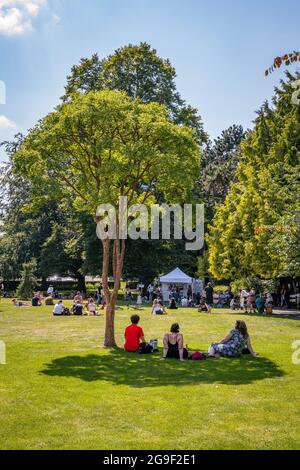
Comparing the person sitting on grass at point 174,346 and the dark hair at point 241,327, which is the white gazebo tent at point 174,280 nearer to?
the dark hair at point 241,327

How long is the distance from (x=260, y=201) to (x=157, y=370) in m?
24.1

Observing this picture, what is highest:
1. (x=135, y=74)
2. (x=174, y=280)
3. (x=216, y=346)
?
(x=135, y=74)

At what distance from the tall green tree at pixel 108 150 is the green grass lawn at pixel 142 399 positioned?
3.35m

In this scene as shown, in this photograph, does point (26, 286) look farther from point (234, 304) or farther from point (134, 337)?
point (134, 337)

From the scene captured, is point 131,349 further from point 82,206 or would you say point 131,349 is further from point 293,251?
point 293,251

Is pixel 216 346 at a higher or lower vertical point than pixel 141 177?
lower

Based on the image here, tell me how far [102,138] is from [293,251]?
37.6 feet

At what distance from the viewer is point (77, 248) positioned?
5144 centimetres

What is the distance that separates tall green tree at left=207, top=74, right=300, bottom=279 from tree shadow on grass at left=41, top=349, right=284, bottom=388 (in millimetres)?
17530

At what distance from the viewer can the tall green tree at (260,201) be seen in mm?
33688

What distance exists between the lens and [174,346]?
47.6 feet

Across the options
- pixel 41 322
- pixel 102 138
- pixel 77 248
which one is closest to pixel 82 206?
pixel 102 138

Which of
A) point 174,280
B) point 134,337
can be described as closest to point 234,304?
point 174,280

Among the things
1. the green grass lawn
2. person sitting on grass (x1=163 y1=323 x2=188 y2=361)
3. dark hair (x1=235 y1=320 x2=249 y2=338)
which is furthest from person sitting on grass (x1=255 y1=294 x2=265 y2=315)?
person sitting on grass (x1=163 y1=323 x2=188 y2=361)
